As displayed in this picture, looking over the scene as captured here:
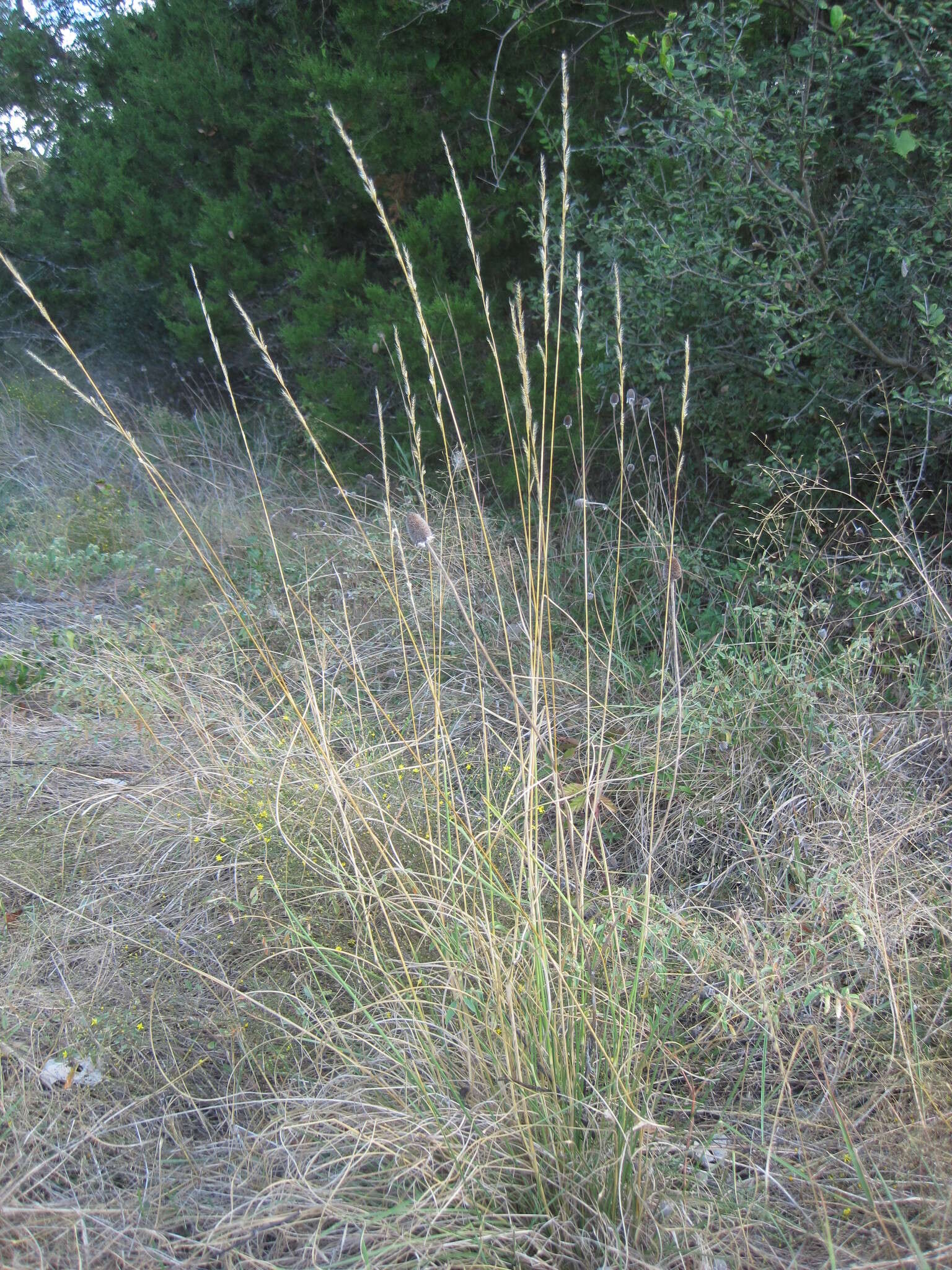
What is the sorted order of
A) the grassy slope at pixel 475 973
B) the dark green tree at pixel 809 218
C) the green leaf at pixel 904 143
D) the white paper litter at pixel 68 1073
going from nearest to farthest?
the grassy slope at pixel 475 973
the white paper litter at pixel 68 1073
the green leaf at pixel 904 143
the dark green tree at pixel 809 218

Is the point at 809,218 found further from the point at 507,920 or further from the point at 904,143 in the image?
the point at 507,920

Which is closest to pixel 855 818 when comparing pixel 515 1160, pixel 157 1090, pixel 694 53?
pixel 515 1160

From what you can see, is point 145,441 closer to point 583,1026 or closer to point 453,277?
point 453,277

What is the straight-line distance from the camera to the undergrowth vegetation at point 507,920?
59.0 inches

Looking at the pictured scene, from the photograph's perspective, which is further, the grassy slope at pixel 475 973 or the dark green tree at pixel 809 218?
the dark green tree at pixel 809 218

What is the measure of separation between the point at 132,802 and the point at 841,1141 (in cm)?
197

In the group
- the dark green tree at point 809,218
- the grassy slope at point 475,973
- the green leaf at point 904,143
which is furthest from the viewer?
the dark green tree at point 809,218

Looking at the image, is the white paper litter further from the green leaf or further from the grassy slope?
the green leaf

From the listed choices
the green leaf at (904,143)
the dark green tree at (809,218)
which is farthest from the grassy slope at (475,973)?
the green leaf at (904,143)

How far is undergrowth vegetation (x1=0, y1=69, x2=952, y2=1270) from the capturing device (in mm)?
1499

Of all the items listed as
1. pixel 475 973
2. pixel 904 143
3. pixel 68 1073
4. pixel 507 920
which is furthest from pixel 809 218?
pixel 68 1073

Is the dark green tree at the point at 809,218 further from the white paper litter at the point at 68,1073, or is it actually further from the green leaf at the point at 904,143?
the white paper litter at the point at 68,1073

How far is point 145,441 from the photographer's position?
6.10m

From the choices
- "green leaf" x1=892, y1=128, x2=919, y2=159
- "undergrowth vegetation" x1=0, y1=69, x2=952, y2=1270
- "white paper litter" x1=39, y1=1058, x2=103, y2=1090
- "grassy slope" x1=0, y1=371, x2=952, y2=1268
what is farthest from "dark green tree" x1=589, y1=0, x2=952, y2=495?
"white paper litter" x1=39, y1=1058, x2=103, y2=1090
